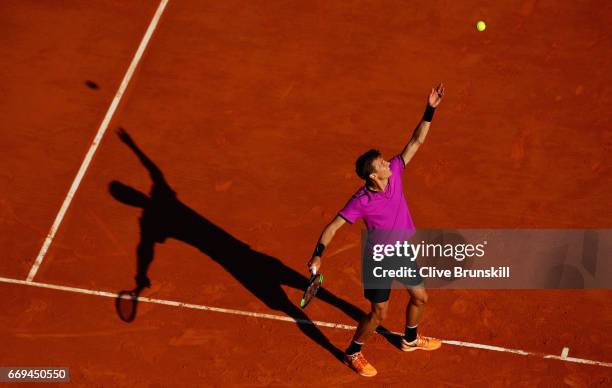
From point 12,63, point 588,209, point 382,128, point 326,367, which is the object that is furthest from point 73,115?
point 588,209

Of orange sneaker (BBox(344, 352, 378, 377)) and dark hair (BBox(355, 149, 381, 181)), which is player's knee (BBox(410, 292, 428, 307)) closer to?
orange sneaker (BBox(344, 352, 378, 377))

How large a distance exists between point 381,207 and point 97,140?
217 inches

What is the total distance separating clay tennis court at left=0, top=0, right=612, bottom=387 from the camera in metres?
9.22

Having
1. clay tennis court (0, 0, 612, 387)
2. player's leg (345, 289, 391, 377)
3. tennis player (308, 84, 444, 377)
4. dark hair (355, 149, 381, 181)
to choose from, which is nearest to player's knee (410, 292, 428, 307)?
tennis player (308, 84, 444, 377)

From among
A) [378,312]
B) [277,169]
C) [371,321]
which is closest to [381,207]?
[378,312]

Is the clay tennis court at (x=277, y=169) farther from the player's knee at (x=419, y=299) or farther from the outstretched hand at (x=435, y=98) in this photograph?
the outstretched hand at (x=435, y=98)

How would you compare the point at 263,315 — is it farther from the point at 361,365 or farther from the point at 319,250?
the point at 319,250

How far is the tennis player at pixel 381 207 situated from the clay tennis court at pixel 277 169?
1.03m

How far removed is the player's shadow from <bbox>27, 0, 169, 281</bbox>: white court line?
0.57m

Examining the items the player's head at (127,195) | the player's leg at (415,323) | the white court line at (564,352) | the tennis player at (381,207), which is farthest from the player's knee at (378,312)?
the player's head at (127,195)

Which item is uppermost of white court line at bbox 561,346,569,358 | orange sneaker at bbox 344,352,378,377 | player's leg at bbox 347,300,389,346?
white court line at bbox 561,346,569,358

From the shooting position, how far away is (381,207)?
779cm

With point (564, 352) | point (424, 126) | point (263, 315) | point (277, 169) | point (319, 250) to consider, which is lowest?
point (263, 315)

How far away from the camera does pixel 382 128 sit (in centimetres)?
1135
